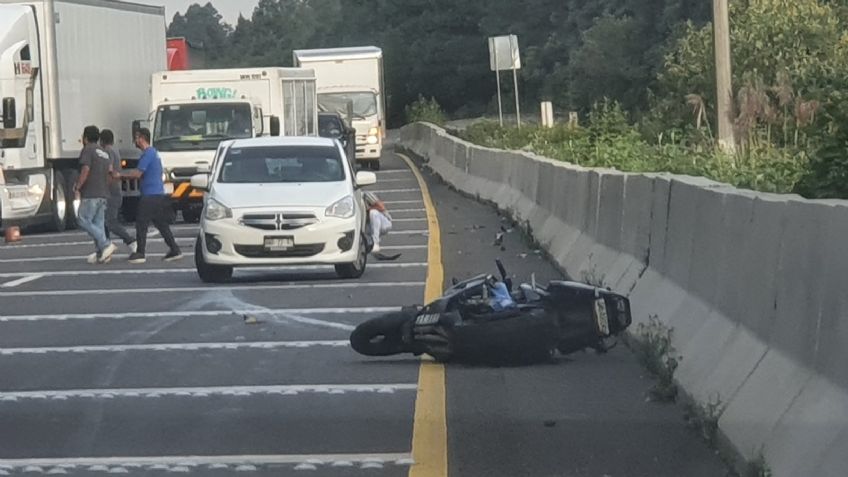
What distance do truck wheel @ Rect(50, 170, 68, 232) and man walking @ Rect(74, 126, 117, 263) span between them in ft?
25.8

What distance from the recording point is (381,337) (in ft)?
38.8

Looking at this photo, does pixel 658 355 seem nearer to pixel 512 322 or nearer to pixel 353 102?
pixel 512 322

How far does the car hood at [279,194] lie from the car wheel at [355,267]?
0.62 metres

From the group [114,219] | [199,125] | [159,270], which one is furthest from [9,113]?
[159,270]

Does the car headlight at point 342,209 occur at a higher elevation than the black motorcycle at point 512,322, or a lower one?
higher

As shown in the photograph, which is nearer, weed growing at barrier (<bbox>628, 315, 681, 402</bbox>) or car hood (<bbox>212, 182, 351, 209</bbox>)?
weed growing at barrier (<bbox>628, 315, 681, 402</bbox>)

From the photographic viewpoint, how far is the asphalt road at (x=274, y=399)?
8.34m

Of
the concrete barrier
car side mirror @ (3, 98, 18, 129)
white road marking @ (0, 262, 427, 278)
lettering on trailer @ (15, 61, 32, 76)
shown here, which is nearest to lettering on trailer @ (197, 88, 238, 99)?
lettering on trailer @ (15, 61, 32, 76)

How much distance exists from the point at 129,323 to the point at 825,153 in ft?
21.9

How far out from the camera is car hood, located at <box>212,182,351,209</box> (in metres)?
18.4

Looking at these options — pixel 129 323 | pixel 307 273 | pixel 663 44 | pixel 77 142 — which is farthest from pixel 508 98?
pixel 129 323

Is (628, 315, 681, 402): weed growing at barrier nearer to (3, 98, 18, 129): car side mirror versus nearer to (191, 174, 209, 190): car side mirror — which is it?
(191, 174, 209, 190): car side mirror

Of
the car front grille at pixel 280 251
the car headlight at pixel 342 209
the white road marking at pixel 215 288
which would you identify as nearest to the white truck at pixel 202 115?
the car headlight at pixel 342 209

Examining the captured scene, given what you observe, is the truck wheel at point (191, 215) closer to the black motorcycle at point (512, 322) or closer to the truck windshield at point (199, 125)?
the truck windshield at point (199, 125)
